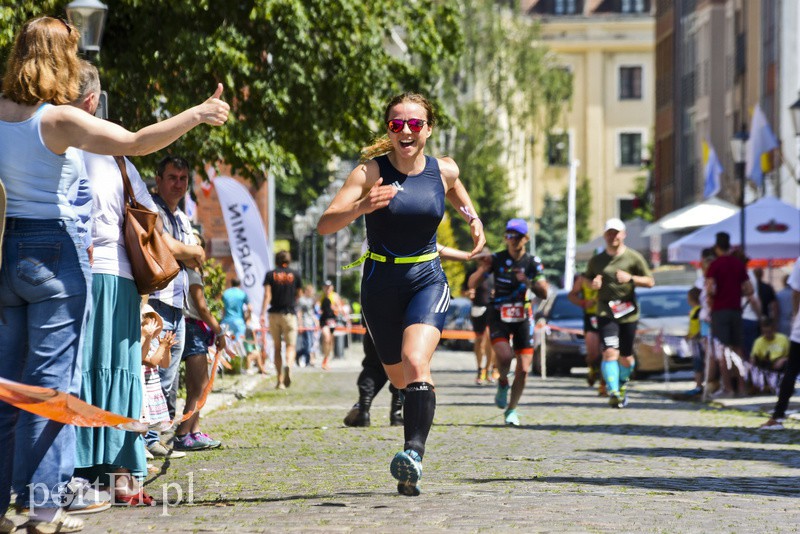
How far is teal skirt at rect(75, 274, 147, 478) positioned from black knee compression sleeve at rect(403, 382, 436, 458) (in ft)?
4.09

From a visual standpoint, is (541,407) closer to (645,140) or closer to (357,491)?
(357,491)

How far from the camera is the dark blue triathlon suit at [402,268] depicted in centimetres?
829

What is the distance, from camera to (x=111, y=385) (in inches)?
301

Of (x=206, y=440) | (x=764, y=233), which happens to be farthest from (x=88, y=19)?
(x=764, y=233)

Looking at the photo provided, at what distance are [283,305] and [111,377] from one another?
51.6ft

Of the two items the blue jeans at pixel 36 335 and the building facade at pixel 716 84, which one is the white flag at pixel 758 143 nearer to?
the building facade at pixel 716 84

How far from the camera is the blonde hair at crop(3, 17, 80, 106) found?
6.50 metres

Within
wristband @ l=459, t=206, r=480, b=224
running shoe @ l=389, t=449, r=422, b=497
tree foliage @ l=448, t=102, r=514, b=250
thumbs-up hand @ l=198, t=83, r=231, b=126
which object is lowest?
running shoe @ l=389, t=449, r=422, b=497

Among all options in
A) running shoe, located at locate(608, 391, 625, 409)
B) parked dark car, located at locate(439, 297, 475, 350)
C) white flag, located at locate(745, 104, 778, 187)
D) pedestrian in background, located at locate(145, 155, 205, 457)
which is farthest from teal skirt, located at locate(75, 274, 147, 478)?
parked dark car, located at locate(439, 297, 475, 350)

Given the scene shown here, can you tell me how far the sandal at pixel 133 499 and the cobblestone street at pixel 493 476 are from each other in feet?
0.39

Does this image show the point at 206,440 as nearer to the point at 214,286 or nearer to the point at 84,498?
the point at 84,498

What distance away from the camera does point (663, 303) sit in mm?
27750

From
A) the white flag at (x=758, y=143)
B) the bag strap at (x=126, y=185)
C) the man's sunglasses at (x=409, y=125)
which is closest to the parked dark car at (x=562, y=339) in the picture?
the white flag at (x=758, y=143)

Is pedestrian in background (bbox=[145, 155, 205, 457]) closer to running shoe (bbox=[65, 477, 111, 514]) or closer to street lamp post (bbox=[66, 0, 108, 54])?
running shoe (bbox=[65, 477, 111, 514])
